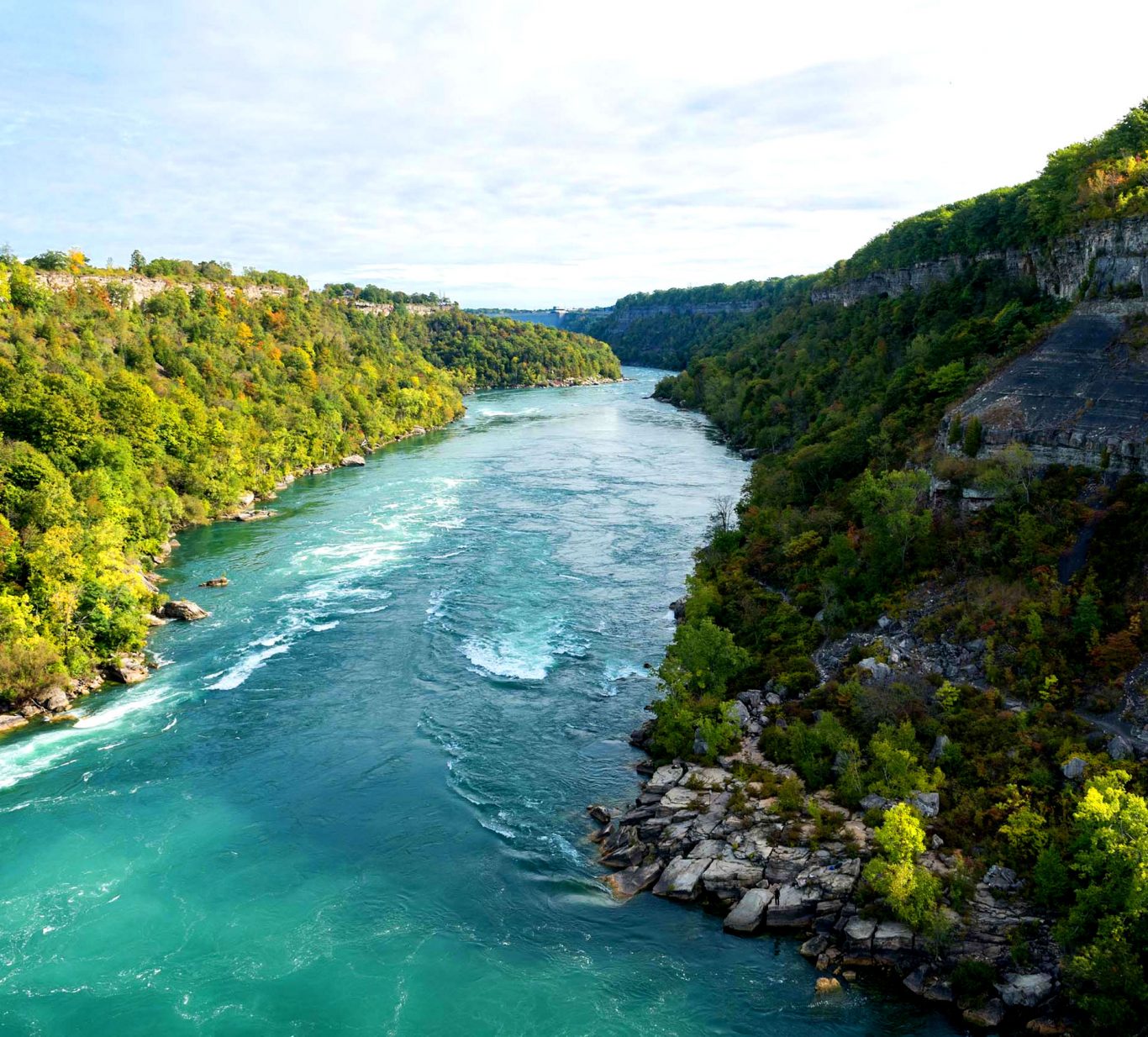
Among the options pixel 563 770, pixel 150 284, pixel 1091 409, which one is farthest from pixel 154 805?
pixel 150 284

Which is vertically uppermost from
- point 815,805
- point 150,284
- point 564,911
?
point 150,284

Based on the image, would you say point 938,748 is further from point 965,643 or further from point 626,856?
point 626,856

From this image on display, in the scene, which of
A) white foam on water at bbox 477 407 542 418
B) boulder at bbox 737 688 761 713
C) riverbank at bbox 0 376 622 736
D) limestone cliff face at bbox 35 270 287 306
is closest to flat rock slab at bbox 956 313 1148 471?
boulder at bbox 737 688 761 713

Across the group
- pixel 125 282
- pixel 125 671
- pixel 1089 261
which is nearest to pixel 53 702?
pixel 125 671

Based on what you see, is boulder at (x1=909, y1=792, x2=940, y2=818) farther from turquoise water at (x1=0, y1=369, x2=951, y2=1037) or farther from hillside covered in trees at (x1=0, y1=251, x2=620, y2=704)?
hillside covered in trees at (x1=0, y1=251, x2=620, y2=704)

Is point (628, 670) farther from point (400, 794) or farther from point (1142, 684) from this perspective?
point (1142, 684)

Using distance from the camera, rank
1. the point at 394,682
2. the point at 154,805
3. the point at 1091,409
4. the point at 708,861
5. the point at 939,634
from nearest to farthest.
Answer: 1. the point at 708,861
2. the point at 154,805
3. the point at 939,634
4. the point at 1091,409
5. the point at 394,682
